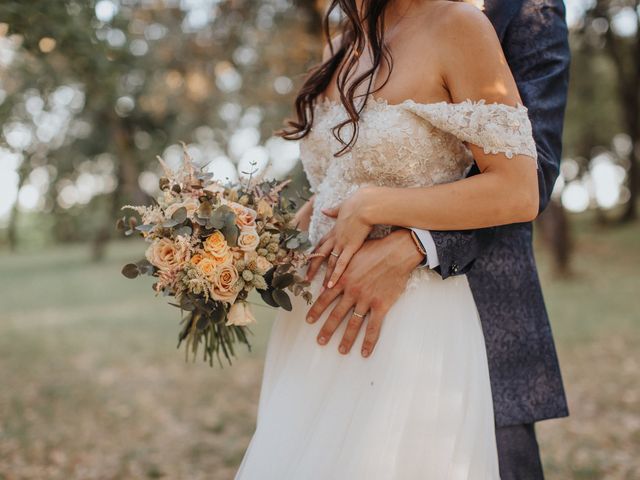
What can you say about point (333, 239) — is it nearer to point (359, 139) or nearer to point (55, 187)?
point (359, 139)

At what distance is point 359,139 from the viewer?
1.93m

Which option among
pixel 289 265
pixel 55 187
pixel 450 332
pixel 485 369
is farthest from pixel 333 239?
pixel 55 187

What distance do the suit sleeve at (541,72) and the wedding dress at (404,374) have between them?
0.15 metres

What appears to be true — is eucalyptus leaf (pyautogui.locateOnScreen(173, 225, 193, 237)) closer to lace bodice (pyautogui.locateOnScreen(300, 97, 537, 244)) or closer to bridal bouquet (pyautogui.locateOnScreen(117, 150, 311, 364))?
bridal bouquet (pyautogui.locateOnScreen(117, 150, 311, 364))

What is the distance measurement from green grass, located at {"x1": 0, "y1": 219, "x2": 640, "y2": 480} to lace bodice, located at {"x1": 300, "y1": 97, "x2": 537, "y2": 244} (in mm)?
3443

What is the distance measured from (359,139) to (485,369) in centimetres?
82

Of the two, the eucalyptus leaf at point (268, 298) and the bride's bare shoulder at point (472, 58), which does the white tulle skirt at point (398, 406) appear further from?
the bride's bare shoulder at point (472, 58)

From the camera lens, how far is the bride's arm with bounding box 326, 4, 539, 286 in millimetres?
1739

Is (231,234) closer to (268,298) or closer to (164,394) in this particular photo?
(268,298)

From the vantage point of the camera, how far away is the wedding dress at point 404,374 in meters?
1.77

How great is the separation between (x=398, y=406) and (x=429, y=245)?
0.48 m

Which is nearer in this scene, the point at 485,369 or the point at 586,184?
the point at 485,369

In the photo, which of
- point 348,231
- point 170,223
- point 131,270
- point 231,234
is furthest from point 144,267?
point 348,231

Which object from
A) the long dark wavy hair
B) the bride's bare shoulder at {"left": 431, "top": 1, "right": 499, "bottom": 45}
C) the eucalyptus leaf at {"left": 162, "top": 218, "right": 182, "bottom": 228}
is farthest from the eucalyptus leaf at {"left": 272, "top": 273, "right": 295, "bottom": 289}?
the bride's bare shoulder at {"left": 431, "top": 1, "right": 499, "bottom": 45}
